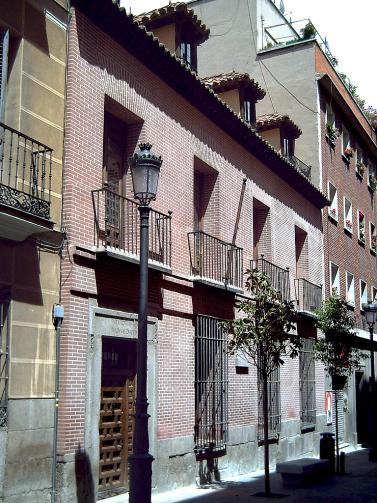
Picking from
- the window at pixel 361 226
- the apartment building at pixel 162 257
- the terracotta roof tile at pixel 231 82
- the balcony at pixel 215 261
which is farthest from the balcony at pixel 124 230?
the window at pixel 361 226

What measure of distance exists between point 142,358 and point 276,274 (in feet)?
33.8

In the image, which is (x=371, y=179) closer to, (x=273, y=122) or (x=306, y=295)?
(x=273, y=122)

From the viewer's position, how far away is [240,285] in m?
15.1

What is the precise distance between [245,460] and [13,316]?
25.6 ft

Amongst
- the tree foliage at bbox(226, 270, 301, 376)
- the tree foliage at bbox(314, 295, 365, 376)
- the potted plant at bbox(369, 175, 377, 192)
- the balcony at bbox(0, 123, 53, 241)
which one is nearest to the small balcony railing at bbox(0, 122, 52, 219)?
the balcony at bbox(0, 123, 53, 241)

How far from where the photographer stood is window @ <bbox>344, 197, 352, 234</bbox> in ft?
81.4

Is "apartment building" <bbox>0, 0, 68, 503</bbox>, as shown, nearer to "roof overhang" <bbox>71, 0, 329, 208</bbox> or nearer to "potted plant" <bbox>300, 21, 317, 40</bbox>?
"roof overhang" <bbox>71, 0, 329, 208</bbox>

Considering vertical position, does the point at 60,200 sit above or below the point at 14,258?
above

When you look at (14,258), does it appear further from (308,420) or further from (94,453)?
(308,420)

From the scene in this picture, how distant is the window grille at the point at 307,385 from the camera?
747 inches

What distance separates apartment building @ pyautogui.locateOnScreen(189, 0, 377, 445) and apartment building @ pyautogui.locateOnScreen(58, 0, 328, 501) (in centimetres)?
473

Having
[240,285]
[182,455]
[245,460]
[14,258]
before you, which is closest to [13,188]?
[14,258]

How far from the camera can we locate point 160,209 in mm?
12445

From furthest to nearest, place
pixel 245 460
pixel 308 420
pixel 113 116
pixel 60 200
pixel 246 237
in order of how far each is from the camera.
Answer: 1. pixel 308 420
2. pixel 246 237
3. pixel 245 460
4. pixel 113 116
5. pixel 60 200
